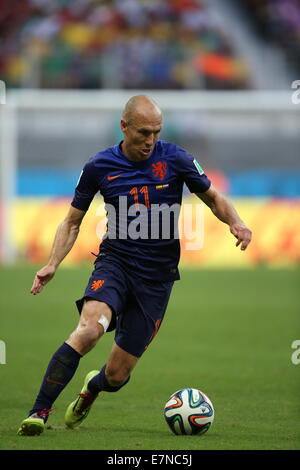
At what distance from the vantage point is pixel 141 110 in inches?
251

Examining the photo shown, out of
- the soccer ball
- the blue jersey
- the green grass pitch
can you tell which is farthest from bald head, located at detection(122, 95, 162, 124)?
the green grass pitch

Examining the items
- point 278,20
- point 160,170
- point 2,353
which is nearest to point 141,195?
point 160,170

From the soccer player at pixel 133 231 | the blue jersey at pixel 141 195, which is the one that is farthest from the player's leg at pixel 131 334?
the blue jersey at pixel 141 195

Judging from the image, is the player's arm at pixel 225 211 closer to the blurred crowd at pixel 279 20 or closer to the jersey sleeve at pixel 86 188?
the jersey sleeve at pixel 86 188

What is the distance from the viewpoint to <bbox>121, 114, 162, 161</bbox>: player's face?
6.38 meters

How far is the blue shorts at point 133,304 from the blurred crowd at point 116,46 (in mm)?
20458

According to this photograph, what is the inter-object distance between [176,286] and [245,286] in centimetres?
148

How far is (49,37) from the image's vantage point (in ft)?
92.3

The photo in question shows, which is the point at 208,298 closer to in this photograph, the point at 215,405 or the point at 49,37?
the point at 215,405

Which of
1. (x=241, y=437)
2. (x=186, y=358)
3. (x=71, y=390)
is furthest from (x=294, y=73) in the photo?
(x=241, y=437)

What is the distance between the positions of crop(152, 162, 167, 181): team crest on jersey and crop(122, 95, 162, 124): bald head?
0.38 meters

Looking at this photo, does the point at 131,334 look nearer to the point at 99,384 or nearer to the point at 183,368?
the point at 99,384

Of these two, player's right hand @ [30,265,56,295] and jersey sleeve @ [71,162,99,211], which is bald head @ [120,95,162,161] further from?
player's right hand @ [30,265,56,295]

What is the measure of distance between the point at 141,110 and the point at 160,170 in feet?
1.62
